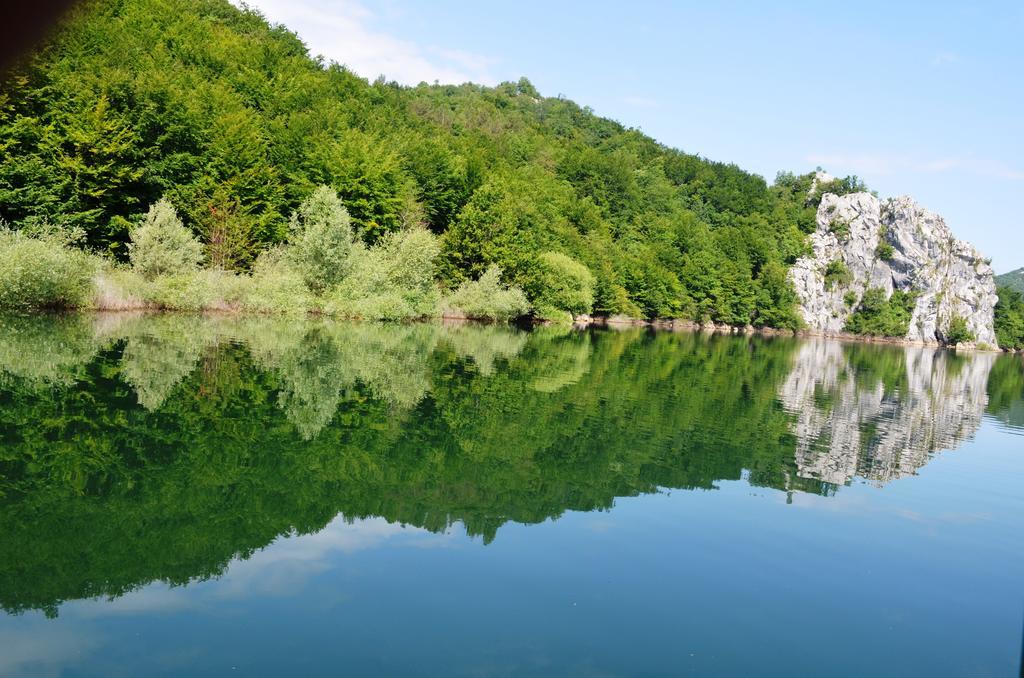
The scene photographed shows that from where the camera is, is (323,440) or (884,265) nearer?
(323,440)

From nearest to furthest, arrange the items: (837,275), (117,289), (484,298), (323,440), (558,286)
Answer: (323,440) → (117,289) → (484,298) → (558,286) → (837,275)

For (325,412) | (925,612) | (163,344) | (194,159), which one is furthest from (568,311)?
(925,612)

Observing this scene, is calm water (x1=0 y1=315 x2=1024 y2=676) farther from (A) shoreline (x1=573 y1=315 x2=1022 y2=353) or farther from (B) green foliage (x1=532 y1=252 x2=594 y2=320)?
(A) shoreline (x1=573 y1=315 x2=1022 y2=353)

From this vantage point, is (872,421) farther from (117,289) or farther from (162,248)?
(162,248)

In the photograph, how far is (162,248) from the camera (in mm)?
47500

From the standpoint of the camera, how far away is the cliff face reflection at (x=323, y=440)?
33.7 feet

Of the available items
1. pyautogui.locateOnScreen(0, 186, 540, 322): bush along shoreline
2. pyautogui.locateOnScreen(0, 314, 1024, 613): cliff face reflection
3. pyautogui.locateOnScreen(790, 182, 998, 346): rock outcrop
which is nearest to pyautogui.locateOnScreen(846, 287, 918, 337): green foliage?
pyautogui.locateOnScreen(790, 182, 998, 346): rock outcrop

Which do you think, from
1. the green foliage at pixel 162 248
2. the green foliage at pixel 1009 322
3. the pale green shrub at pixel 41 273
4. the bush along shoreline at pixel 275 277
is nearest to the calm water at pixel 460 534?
the pale green shrub at pixel 41 273

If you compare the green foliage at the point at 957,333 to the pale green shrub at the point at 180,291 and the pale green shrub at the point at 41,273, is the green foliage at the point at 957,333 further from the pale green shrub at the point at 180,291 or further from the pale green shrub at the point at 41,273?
the pale green shrub at the point at 41,273

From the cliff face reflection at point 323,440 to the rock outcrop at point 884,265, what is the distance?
12844cm

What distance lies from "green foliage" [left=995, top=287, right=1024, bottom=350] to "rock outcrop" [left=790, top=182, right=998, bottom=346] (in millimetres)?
7352

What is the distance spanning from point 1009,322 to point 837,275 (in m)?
55.7

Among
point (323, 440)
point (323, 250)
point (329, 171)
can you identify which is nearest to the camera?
point (323, 440)

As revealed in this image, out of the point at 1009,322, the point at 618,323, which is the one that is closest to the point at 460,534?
the point at 618,323
